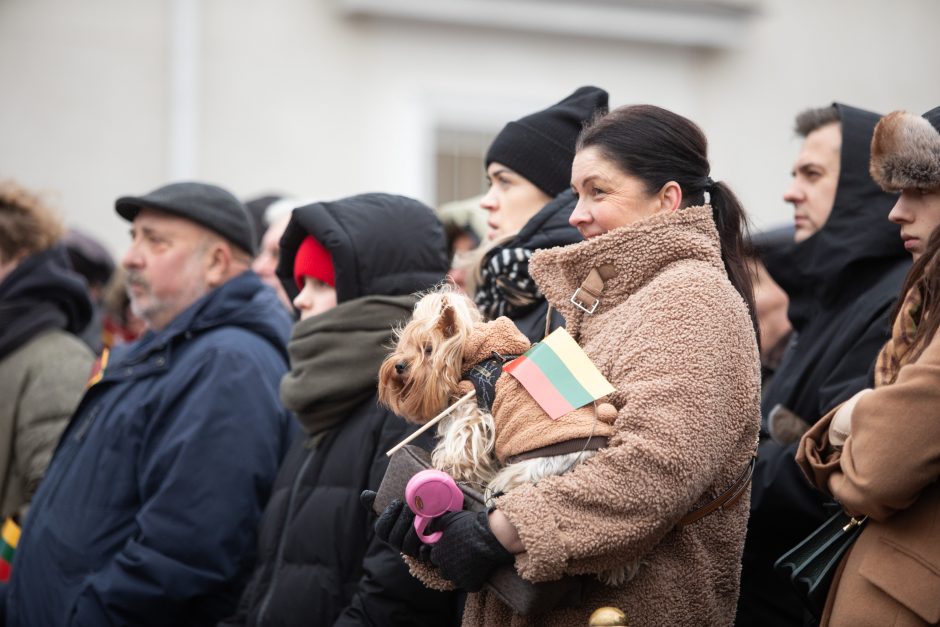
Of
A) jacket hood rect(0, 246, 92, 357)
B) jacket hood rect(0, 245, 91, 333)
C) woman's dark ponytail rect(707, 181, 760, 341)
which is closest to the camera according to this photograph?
woman's dark ponytail rect(707, 181, 760, 341)

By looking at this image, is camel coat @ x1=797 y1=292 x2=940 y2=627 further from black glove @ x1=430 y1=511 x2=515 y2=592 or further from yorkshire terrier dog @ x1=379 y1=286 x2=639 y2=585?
black glove @ x1=430 y1=511 x2=515 y2=592

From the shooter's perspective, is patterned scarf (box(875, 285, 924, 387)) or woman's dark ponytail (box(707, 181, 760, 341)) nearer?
patterned scarf (box(875, 285, 924, 387))

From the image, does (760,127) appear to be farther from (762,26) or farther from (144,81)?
(144,81)

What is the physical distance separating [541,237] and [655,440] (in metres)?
1.22

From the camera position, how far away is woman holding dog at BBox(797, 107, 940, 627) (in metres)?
2.36

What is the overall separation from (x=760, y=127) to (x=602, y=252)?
7361 mm

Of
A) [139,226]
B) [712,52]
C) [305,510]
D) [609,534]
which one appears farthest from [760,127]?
[609,534]

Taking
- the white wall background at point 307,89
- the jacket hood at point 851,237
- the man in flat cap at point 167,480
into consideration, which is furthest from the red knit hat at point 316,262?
the white wall background at point 307,89

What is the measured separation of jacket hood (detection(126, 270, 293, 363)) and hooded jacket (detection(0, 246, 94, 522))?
678 mm

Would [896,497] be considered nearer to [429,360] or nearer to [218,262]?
[429,360]

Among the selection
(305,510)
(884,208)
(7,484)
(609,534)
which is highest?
(884,208)

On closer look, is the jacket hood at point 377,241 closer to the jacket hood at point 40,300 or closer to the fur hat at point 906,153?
the fur hat at point 906,153

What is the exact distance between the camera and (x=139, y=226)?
4.66 m

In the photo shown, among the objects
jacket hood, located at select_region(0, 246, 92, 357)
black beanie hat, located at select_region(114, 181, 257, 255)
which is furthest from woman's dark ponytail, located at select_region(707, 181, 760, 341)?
jacket hood, located at select_region(0, 246, 92, 357)
